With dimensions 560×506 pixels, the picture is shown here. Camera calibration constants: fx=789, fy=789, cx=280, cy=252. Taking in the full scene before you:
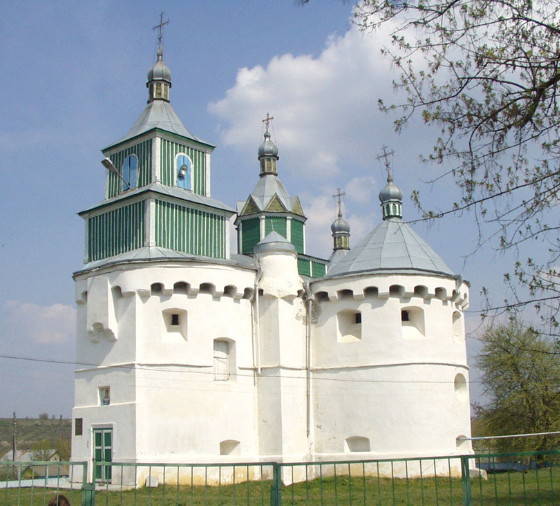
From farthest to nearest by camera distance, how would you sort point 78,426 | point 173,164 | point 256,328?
point 173,164, point 256,328, point 78,426

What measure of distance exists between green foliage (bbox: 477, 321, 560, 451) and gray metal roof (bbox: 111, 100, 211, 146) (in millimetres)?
16043

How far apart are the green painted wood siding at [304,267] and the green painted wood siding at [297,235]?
465 millimetres

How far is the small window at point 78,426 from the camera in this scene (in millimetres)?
25984

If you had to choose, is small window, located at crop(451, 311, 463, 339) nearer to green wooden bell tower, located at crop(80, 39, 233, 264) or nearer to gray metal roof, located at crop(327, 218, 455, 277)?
gray metal roof, located at crop(327, 218, 455, 277)

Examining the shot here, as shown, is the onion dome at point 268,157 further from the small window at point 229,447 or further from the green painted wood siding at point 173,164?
the small window at point 229,447

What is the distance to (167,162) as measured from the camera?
93.8ft

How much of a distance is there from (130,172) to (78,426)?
925cm

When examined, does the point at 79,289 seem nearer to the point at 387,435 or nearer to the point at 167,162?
the point at 167,162

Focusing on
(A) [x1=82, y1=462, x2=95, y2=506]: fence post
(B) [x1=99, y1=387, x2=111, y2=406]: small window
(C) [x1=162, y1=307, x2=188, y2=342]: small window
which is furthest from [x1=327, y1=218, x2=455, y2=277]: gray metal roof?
(A) [x1=82, y1=462, x2=95, y2=506]: fence post

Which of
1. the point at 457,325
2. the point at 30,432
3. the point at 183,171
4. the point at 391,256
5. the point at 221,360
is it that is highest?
the point at 183,171

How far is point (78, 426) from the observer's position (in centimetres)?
2612

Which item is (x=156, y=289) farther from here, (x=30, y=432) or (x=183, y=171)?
(x=30, y=432)

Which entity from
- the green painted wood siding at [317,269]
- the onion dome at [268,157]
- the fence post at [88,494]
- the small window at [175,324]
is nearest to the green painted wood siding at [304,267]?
the green painted wood siding at [317,269]

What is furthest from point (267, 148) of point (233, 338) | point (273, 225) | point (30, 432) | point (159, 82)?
point (30, 432)
